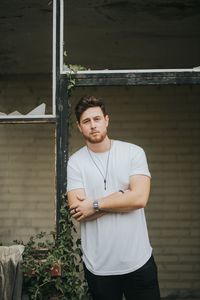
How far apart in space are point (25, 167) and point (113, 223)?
10.1 feet

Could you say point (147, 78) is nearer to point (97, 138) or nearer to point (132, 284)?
point (97, 138)

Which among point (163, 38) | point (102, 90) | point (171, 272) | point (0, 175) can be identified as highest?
point (163, 38)

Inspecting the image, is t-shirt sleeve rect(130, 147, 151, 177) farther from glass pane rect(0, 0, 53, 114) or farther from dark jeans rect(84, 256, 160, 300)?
glass pane rect(0, 0, 53, 114)

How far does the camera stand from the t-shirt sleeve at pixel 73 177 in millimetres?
3061

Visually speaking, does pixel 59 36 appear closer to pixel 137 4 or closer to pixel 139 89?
pixel 137 4

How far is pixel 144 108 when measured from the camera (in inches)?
231

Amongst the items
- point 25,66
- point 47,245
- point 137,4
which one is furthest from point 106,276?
point 25,66

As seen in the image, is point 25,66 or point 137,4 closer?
point 137,4

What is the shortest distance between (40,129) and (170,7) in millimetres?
2206

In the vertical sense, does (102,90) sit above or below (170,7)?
below

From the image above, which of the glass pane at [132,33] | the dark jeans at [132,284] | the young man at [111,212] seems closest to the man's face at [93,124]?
the young man at [111,212]

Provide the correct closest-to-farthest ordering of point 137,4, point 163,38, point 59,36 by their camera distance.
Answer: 1. point 59,36
2. point 137,4
3. point 163,38

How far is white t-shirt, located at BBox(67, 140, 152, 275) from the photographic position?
2961mm

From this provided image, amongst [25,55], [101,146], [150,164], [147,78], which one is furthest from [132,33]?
[101,146]
